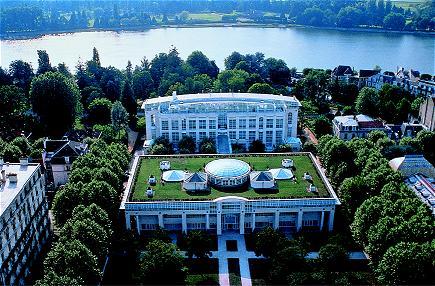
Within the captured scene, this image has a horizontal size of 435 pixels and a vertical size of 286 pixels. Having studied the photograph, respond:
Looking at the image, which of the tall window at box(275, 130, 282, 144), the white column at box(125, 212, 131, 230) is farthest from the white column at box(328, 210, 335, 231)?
the tall window at box(275, 130, 282, 144)

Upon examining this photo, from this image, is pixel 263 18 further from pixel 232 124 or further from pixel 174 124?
pixel 174 124

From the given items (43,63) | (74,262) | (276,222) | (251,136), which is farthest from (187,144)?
(43,63)

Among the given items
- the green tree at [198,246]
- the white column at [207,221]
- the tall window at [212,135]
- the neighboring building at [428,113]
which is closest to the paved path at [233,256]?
the white column at [207,221]

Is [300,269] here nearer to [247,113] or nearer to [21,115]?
[247,113]

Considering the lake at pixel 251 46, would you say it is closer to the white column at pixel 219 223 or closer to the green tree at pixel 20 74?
the green tree at pixel 20 74

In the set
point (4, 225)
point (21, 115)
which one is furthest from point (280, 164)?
point (21, 115)

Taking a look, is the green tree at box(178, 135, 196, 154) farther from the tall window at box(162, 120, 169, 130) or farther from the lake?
the lake
